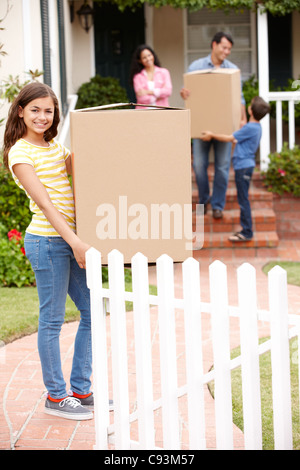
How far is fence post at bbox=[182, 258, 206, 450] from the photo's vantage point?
301 centimetres

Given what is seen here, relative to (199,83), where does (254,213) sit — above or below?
below

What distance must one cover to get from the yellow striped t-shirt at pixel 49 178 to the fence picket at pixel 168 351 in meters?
0.97

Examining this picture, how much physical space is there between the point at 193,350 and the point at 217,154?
564 cm

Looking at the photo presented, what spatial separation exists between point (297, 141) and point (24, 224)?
208 inches

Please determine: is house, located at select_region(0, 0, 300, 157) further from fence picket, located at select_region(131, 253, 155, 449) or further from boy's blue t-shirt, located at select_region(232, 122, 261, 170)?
fence picket, located at select_region(131, 253, 155, 449)

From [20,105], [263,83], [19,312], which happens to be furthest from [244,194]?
[20,105]

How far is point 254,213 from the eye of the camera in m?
9.01

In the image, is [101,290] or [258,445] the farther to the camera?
[101,290]

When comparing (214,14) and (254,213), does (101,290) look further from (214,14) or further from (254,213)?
(214,14)

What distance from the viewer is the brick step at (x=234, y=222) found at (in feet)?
28.9

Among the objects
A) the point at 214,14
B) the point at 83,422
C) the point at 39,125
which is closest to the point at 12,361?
the point at 83,422

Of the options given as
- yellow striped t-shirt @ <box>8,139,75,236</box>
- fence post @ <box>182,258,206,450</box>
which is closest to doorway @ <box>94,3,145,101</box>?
yellow striped t-shirt @ <box>8,139,75,236</box>

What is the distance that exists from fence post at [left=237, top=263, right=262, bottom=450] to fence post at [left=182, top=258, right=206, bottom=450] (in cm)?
18

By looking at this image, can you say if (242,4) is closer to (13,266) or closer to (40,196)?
(13,266)
